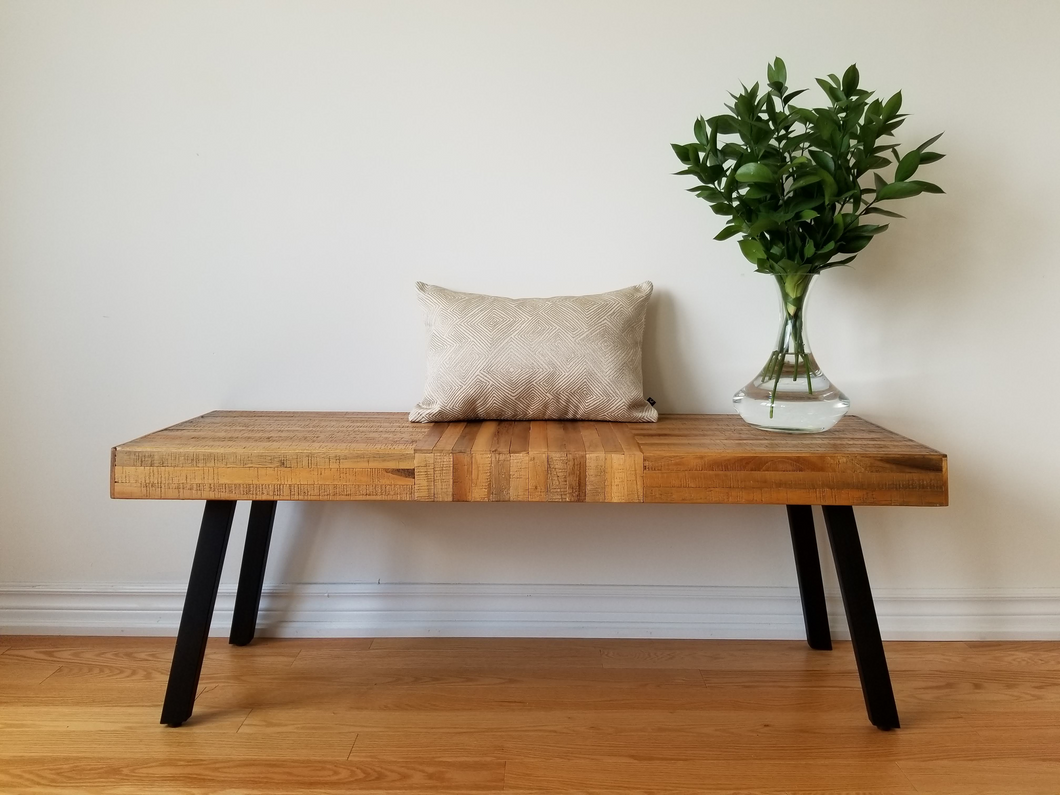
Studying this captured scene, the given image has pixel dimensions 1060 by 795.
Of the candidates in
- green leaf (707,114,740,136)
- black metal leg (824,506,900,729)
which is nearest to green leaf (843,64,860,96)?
green leaf (707,114,740,136)

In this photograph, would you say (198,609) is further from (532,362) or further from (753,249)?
(753,249)

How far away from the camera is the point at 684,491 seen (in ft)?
4.69

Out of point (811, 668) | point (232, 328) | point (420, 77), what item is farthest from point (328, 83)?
point (811, 668)

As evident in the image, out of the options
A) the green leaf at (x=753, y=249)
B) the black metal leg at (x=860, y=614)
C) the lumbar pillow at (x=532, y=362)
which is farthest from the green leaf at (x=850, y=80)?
the black metal leg at (x=860, y=614)

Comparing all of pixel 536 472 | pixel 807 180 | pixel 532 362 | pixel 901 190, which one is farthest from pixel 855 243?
pixel 536 472

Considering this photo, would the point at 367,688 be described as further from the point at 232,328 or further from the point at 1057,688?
the point at 1057,688

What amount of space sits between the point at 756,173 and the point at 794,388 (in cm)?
45

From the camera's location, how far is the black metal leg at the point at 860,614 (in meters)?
1.48

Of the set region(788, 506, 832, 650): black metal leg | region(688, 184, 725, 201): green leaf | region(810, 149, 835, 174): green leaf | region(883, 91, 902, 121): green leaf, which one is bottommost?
region(788, 506, 832, 650): black metal leg

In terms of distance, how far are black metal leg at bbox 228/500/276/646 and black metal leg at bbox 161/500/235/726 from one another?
1.13 ft

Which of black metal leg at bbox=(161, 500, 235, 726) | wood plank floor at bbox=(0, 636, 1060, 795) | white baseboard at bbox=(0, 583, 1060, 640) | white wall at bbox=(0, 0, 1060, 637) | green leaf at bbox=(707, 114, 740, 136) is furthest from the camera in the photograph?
white baseboard at bbox=(0, 583, 1060, 640)

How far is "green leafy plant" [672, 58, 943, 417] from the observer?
1551 millimetres

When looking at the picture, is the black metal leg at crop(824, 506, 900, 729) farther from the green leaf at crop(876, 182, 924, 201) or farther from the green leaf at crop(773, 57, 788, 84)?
the green leaf at crop(773, 57, 788, 84)

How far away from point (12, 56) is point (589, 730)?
196cm
